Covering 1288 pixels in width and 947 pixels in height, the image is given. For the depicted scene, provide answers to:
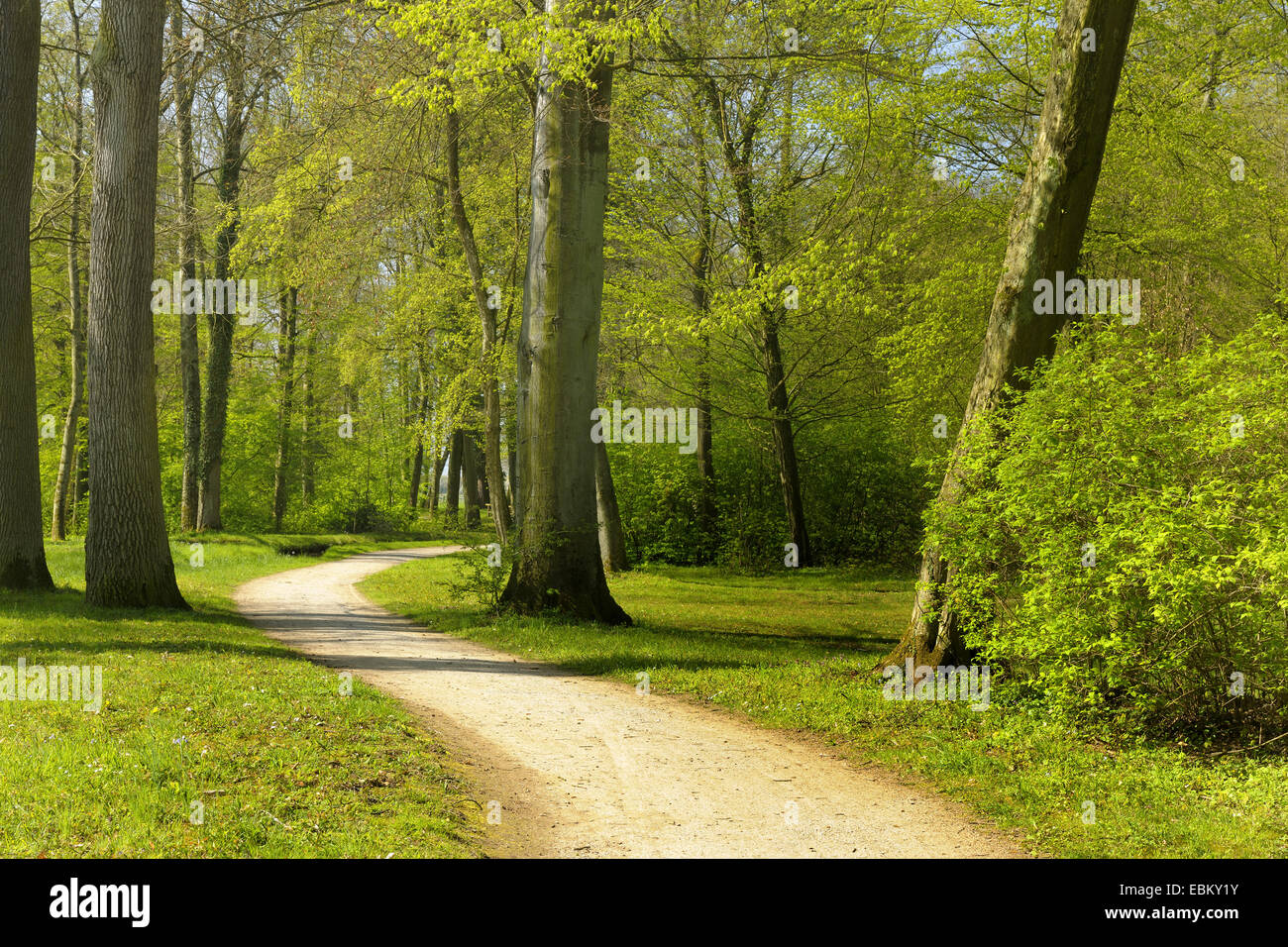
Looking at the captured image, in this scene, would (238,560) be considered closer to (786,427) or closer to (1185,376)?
(786,427)

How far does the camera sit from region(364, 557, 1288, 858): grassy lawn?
5676 millimetres

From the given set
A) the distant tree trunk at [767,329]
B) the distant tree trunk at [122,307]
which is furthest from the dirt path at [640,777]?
the distant tree trunk at [767,329]

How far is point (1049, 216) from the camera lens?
9.20m

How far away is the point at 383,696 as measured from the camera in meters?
8.90

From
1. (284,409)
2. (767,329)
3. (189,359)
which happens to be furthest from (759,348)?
(284,409)

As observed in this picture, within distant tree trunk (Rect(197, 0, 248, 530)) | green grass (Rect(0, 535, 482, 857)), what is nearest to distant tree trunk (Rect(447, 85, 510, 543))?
distant tree trunk (Rect(197, 0, 248, 530))

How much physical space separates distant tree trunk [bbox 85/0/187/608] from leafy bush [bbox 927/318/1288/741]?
11.2 metres

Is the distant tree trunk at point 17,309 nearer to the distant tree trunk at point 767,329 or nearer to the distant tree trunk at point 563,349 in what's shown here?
the distant tree trunk at point 563,349

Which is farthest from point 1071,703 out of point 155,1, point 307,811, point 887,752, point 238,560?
point 238,560

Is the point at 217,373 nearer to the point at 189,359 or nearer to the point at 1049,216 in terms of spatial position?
the point at 189,359

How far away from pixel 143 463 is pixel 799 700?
9768 millimetres

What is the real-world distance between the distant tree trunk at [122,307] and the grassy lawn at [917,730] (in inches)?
180

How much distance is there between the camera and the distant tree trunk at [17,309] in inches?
572

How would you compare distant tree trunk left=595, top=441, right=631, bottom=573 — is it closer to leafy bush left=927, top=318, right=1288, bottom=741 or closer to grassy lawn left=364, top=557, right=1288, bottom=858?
grassy lawn left=364, top=557, right=1288, bottom=858
